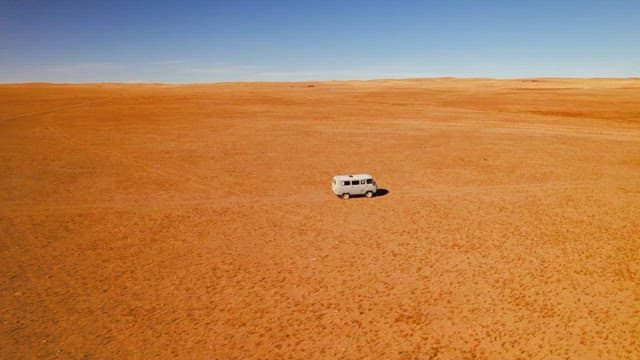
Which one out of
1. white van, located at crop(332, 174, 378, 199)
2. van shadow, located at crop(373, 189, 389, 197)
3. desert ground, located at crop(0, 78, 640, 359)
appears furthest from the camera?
van shadow, located at crop(373, 189, 389, 197)

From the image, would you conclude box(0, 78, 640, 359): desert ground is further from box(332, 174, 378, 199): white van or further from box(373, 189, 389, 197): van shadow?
box(332, 174, 378, 199): white van

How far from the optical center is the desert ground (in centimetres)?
1466

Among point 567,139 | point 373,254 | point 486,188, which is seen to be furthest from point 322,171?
point 567,139

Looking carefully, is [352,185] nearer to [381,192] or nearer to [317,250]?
[381,192]

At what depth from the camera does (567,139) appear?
4906cm

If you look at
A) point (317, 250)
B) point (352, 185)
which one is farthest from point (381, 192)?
point (317, 250)

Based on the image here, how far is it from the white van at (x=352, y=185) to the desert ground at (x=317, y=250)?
0.68 metres

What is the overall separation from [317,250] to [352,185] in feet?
29.1

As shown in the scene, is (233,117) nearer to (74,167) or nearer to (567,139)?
(74,167)

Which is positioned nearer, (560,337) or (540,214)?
(560,337)

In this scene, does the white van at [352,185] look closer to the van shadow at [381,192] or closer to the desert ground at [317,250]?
the desert ground at [317,250]

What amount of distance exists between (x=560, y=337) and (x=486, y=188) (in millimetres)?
18097

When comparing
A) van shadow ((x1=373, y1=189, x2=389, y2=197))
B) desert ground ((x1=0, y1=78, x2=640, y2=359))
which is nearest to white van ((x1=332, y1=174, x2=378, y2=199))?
desert ground ((x1=0, y1=78, x2=640, y2=359))

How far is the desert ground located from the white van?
0.68 metres
